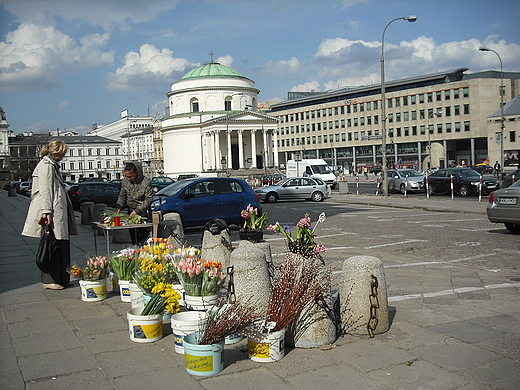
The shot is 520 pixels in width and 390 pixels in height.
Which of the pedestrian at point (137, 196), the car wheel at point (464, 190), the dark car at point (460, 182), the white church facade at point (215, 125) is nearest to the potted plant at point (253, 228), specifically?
the pedestrian at point (137, 196)

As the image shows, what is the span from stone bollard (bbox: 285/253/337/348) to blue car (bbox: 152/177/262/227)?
11.1 meters

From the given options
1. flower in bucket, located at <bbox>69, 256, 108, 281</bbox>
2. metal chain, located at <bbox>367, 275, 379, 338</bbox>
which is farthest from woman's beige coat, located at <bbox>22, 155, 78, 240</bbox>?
metal chain, located at <bbox>367, 275, 379, 338</bbox>

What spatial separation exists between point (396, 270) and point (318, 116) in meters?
112

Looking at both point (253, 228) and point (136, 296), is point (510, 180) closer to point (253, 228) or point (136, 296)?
point (253, 228)

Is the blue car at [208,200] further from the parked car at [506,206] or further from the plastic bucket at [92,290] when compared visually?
the plastic bucket at [92,290]

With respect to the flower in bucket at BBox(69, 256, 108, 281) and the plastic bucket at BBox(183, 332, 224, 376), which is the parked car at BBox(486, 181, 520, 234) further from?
the plastic bucket at BBox(183, 332, 224, 376)

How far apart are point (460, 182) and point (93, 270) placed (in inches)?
1126

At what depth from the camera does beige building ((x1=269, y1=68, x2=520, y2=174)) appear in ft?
300

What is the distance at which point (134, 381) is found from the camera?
172 inches

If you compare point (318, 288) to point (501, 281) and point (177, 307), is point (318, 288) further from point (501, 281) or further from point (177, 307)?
point (501, 281)

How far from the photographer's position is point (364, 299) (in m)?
5.62

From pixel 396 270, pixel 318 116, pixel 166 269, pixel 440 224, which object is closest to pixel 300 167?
pixel 440 224

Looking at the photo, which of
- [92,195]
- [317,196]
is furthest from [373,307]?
[317,196]

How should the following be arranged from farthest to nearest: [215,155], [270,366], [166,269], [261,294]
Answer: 1. [215,155]
2. [166,269]
3. [261,294]
4. [270,366]
